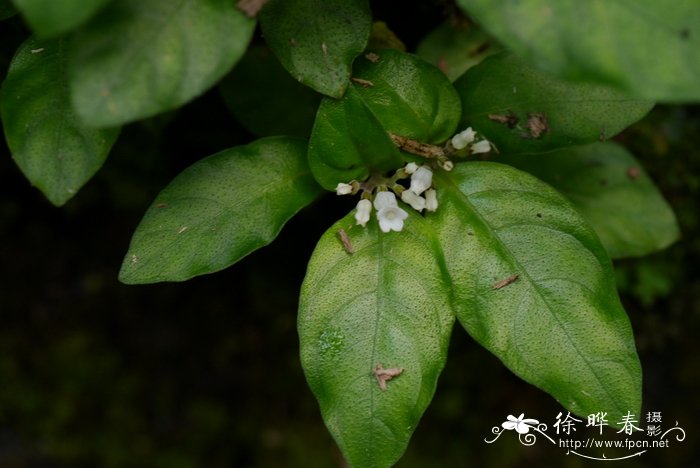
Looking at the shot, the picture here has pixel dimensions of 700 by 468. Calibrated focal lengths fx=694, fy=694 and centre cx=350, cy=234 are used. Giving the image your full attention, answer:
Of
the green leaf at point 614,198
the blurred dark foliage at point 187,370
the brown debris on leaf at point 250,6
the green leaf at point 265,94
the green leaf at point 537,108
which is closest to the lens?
the brown debris on leaf at point 250,6

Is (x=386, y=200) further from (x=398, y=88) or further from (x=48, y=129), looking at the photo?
(x=48, y=129)

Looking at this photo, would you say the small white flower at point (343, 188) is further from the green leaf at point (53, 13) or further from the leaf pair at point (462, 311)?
the green leaf at point (53, 13)

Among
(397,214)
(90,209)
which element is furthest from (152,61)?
(90,209)

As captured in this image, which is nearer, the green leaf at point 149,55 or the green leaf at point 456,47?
the green leaf at point 149,55

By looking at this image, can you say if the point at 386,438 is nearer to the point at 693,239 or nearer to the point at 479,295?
the point at 479,295

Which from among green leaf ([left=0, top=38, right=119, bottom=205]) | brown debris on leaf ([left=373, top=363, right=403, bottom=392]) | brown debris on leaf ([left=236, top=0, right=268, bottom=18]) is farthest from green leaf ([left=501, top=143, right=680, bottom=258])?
green leaf ([left=0, top=38, right=119, bottom=205])

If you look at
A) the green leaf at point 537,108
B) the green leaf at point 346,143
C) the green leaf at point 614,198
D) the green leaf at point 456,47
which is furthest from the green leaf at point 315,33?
the green leaf at point 614,198

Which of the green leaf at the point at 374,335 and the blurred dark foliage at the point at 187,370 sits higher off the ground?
the green leaf at the point at 374,335
